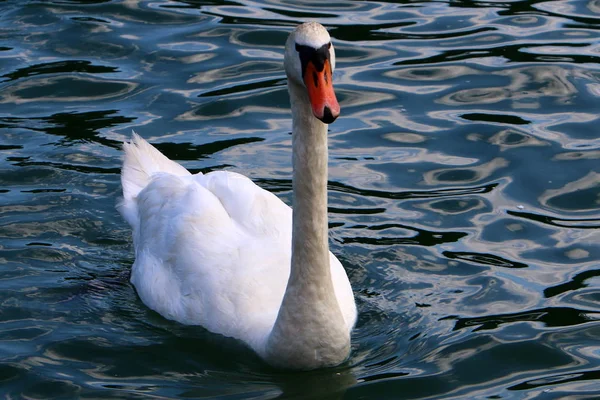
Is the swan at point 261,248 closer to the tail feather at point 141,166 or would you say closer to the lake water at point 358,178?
the tail feather at point 141,166

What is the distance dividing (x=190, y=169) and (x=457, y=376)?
4.13 m

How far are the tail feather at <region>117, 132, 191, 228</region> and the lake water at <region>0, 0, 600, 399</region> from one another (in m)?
0.32

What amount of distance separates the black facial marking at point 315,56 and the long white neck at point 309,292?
44 cm

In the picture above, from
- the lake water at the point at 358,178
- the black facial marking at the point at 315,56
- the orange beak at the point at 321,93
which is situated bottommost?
the lake water at the point at 358,178

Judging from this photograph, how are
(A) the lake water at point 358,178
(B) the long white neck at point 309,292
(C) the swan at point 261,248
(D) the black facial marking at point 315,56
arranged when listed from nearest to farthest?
(D) the black facial marking at point 315,56 → (C) the swan at point 261,248 → (B) the long white neck at point 309,292 → (A) the lake water at point 358,178

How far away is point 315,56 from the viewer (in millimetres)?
6145

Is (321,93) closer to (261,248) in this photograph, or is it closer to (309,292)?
(309,292)

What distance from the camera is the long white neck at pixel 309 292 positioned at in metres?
6.62

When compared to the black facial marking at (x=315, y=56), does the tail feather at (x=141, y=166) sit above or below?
below

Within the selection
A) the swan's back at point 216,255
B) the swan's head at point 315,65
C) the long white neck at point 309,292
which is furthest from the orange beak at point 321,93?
the swan's back at point 216,255

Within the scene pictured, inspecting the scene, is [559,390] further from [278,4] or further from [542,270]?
[278,4]

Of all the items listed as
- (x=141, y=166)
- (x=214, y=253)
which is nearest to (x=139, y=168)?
(x=141, y=166)

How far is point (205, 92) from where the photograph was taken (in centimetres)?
1214

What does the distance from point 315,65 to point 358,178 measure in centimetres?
408
